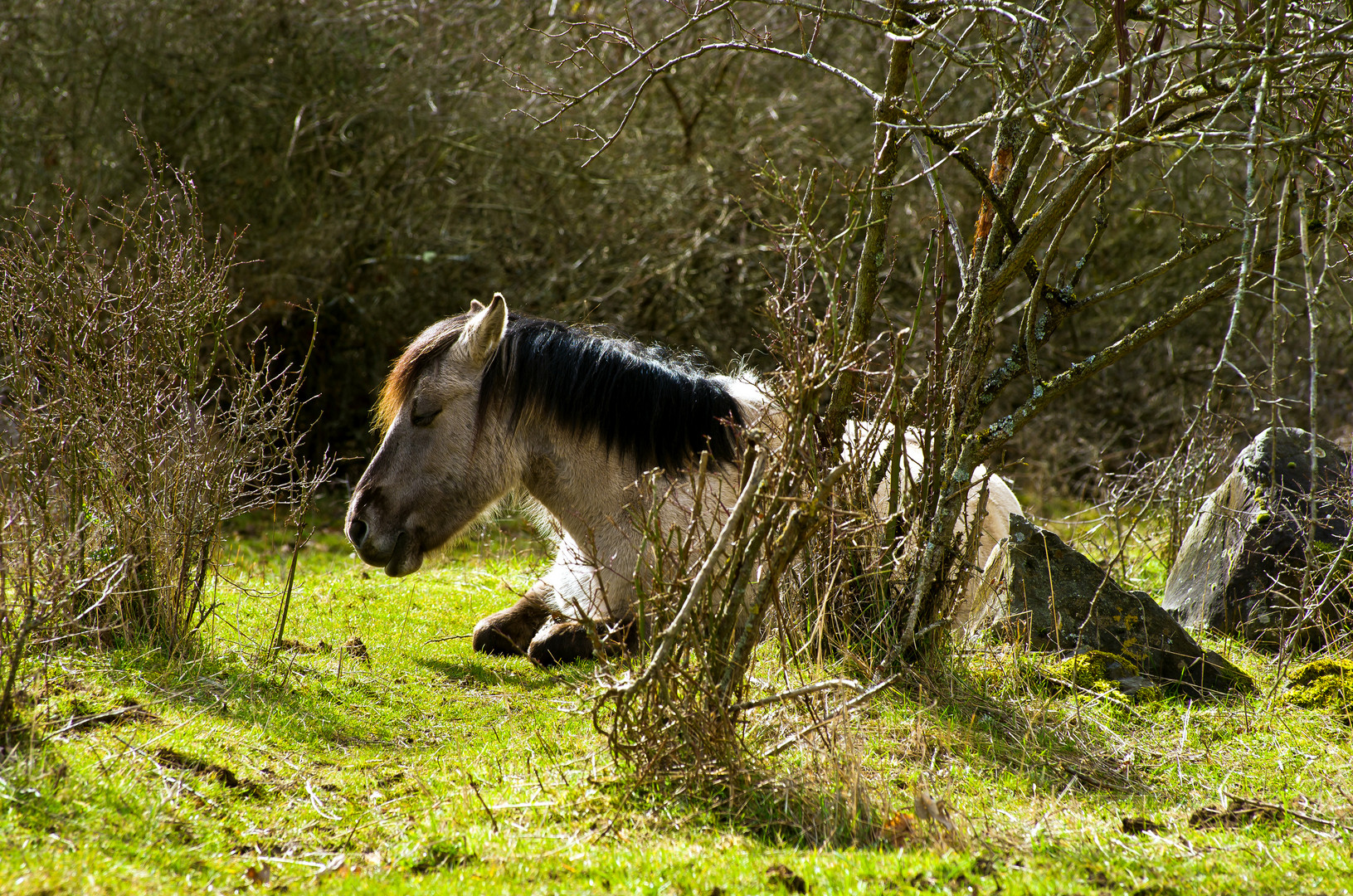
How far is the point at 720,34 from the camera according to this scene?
429 inches

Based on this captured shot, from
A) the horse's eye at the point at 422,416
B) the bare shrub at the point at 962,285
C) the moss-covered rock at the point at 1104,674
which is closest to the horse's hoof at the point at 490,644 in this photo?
the horse's eye at the point at 422,416

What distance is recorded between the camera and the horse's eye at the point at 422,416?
16.4ft

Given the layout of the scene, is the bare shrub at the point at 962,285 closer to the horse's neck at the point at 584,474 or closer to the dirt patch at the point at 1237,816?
the horse's neck at the point at 584,474

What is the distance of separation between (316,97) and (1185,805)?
9.15 m

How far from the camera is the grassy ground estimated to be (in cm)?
285

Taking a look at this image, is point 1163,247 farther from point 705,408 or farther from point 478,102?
point 705,408

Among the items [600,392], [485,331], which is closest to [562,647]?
[600,392]

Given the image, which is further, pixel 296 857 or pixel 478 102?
pixel 478 102

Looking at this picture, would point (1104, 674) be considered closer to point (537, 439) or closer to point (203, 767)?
point (537, 439)

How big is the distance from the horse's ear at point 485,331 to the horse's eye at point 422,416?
0.30 metres

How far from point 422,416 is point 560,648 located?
1.28 metres

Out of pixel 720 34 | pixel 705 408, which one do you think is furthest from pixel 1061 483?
pixel 705 408

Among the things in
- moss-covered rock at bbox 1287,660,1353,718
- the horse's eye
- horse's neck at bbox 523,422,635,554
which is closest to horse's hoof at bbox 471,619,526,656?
horse's neck at bbox 523,422,635,554

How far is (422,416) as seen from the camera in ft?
16.4
